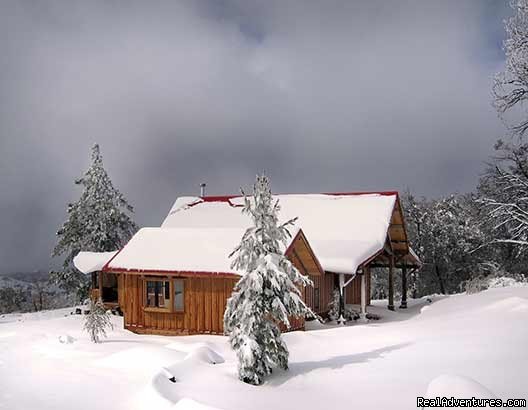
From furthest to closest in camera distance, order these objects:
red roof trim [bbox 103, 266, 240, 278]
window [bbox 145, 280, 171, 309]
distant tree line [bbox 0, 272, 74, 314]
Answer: distant tree line [bbox 0, 272, 74, 314] < window [bbox 145, 280, 171, 309] < red roof trim [bbox 103, 266, 240, 278]

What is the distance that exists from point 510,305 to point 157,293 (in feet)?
43.8

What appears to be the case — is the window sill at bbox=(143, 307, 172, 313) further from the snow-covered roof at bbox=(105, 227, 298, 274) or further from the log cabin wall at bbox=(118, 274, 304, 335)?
the snow-covered roof at bbox=(105, 227, 298, 274)

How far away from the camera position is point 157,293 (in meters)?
19.8

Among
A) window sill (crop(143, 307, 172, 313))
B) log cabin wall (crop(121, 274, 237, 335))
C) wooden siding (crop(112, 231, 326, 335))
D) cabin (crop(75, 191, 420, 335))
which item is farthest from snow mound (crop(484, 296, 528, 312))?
window sill (crop(143, 307, 172, 313))

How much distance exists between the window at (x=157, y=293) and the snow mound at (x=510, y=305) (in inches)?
486

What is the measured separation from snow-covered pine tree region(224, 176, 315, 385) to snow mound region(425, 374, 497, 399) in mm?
4051

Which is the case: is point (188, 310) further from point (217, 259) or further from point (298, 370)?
point (298, 370)

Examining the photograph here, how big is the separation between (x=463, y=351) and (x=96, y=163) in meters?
28.8

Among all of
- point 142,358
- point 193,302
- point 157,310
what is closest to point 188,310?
point 193,302

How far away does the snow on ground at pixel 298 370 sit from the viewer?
9.32 meters

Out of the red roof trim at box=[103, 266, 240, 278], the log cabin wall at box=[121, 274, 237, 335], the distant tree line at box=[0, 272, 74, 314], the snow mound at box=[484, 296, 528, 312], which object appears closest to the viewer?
the snow mound at box=[484, 296, 528, 312]

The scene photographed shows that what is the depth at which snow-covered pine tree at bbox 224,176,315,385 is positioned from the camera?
10789 millimetres

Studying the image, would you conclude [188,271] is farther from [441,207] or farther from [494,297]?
[441,207]

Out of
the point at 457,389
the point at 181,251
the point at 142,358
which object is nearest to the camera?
the point at 457,389
